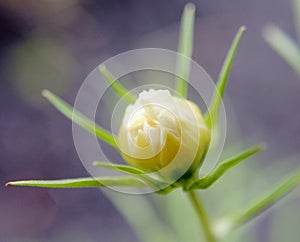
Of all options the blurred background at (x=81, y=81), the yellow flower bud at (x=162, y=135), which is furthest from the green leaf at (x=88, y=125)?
the blurred background at (x=81, y=81)

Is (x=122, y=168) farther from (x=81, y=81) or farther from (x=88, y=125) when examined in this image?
(x=81, y=81)

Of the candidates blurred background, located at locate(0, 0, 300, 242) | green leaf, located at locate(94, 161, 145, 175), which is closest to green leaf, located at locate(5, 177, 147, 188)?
green leaf, located at locate(94, 161, 145, 175)

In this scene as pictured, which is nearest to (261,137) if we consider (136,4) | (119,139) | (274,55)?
(274,55)

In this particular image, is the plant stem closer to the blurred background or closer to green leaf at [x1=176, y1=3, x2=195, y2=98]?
green leaf at [x1=176, y1=3, x2=195, y2=98]

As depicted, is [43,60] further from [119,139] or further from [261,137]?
[119,139]

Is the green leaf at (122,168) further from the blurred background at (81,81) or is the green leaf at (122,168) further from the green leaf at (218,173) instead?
the blurred background at (81,81)

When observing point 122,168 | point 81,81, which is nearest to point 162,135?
point 122,168
